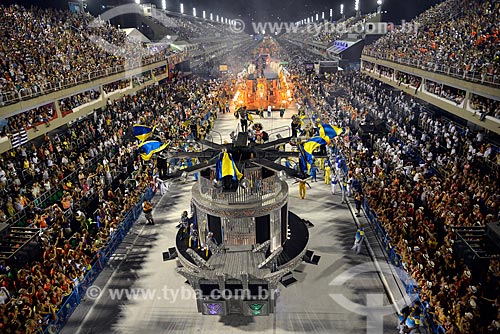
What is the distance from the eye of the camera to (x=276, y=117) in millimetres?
38562

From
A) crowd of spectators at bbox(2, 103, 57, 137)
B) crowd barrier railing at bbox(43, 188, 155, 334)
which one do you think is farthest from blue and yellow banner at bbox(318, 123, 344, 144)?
crowd of spectators at bbox(2, 103, 57, 137)

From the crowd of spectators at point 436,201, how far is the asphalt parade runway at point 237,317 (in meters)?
1.31

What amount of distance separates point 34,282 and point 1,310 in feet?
4.48

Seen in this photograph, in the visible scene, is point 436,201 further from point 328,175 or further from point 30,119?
point 30,119

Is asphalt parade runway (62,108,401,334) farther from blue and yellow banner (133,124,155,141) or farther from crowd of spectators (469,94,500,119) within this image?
crowd of spectators (469,94,500,119)

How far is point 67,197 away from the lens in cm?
1614

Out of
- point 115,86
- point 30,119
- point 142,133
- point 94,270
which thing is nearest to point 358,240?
point 142,133

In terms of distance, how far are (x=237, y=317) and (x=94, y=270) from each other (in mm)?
5340

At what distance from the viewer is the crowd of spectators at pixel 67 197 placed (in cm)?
1095

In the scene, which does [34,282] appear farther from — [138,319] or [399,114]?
[399,114]

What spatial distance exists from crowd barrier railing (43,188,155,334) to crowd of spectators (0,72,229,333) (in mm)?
189

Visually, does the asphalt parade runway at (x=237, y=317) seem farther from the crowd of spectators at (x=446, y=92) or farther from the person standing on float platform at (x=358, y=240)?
the crowd of spectators at (x=446, y=92)

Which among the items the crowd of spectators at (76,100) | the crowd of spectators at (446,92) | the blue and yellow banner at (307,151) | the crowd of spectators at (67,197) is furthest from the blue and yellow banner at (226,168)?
the crowd of spectators at (446,92)

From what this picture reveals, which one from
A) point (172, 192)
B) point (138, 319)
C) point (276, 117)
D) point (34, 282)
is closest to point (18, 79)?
point (172, 192)
